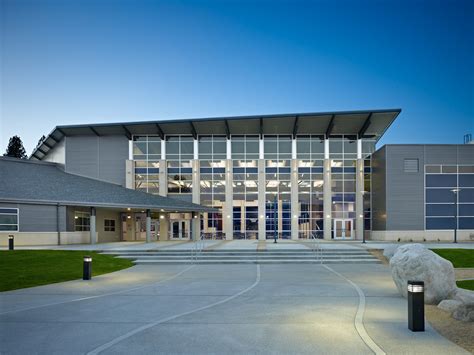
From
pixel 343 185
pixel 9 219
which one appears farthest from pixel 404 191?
pixel 9 219

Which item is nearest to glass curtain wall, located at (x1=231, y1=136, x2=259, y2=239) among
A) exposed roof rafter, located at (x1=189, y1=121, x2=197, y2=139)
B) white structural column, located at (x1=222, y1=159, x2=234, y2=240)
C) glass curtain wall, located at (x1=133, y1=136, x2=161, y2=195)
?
white structural column, located at (x1=222, y1=159, x2=234, y2=240)

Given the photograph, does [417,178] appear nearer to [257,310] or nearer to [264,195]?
[264,195]

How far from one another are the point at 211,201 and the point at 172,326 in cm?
3339

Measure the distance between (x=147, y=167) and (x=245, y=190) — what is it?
1120 centimetres

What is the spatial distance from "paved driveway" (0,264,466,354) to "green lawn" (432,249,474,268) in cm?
664

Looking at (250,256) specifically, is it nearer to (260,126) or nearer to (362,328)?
(362,328)

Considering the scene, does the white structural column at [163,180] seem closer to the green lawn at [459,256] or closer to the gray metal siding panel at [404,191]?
the gray metal siding panel at [404,191]

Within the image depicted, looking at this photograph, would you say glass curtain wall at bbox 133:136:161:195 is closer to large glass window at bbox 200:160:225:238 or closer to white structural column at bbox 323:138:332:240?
large glass window at bbox 200:160:225:238

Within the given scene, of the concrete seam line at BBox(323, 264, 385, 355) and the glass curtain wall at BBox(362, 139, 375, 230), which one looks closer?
the concrete seam line at BBox(323, 264, 385, 355)

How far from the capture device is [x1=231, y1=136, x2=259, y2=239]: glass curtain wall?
4088 cm

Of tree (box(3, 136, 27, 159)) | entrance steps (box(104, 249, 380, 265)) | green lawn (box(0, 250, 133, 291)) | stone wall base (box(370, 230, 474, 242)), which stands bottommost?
stone wall base (box(370, 230, 474, 242))

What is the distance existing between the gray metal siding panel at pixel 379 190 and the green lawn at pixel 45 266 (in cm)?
2670

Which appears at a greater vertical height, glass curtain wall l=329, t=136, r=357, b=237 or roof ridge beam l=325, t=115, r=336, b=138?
roof ridge beam l=325, t=115, r=336, b=138

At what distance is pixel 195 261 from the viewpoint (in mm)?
20078
